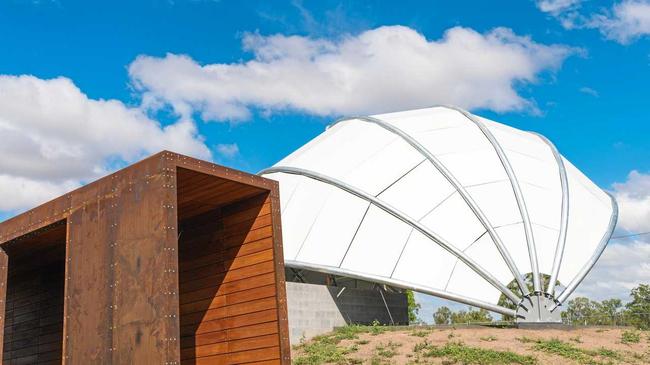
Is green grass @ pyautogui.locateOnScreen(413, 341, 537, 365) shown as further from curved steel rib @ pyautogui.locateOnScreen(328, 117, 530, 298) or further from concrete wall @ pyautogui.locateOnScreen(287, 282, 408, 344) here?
concrete wall @ pyautogui.locateOnScreen(287, 282, 408, 344)

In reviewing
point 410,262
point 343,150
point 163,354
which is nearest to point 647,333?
point 410,262

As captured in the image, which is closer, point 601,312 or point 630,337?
point 630,337

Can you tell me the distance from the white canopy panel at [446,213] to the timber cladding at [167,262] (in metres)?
8.01

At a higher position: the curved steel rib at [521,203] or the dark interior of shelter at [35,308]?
the curved steel rib at [521,203]

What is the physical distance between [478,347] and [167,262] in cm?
864

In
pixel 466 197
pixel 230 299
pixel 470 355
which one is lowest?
pixel 470 355

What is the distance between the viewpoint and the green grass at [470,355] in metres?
12.2

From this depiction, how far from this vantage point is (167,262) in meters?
6.74

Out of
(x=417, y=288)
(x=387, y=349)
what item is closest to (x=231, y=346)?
(x=387, y=349)

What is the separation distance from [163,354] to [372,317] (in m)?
13.1

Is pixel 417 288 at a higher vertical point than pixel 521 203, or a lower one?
lower

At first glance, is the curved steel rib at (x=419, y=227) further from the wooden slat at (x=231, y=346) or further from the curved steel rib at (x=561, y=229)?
the wooden slat at (x=231, y=346)

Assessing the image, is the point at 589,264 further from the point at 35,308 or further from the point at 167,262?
the point at 35,308

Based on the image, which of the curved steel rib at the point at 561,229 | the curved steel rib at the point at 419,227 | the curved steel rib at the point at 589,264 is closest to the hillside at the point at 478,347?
the curved steel rib at the point at 589,264
